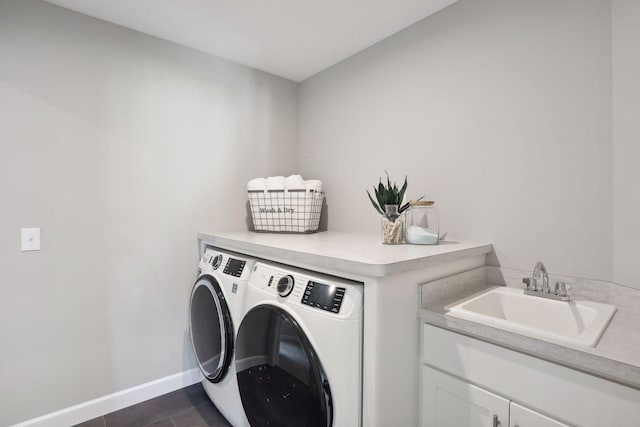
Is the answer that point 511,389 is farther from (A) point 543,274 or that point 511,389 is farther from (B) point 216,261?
(B) point 216,261

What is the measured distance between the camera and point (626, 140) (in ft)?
3.81

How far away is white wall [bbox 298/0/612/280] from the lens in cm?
125

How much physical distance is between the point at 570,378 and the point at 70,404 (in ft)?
7.54

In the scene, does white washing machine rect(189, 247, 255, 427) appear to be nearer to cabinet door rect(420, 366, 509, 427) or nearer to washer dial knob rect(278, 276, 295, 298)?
washer dial knob rect(278, 276, 295, 298)

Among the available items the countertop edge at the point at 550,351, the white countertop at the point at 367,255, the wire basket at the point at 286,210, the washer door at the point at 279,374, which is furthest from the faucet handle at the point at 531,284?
the wire basket at the point at 286,210

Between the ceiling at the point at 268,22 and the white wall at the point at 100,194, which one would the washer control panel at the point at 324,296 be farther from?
the ceiling at the point at 268,22

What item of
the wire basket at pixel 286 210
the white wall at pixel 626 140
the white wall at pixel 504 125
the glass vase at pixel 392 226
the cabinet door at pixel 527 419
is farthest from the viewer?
the wire basket at pixel 286 210

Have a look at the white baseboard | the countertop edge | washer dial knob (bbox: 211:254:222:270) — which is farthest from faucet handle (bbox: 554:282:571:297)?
the white baseboard

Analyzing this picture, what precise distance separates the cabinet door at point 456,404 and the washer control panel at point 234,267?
3.13 ft

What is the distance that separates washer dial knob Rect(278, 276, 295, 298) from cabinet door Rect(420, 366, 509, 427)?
0.59 m

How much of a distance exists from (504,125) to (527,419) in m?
1.19

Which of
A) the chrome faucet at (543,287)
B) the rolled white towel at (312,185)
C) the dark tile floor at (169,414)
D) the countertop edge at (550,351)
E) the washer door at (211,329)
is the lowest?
the dark tile floor at (169,414)

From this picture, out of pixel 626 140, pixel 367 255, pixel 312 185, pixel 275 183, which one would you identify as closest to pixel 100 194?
pixel 275 183

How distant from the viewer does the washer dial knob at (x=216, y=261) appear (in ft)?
5.96
